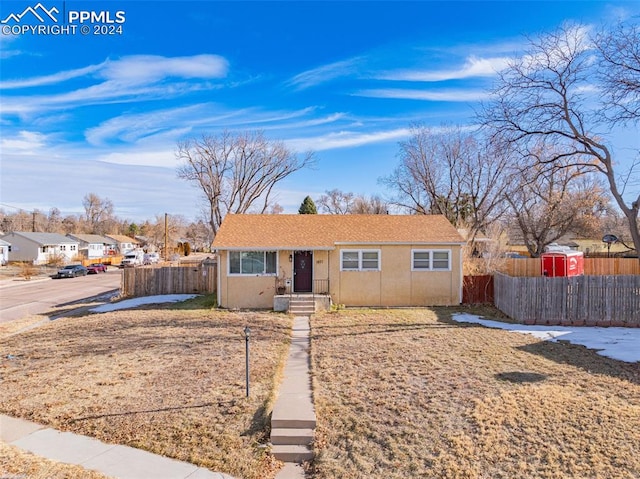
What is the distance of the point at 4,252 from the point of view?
48.4 meters

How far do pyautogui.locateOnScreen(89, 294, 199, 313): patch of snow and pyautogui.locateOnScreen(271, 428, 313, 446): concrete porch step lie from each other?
1444 centimetres

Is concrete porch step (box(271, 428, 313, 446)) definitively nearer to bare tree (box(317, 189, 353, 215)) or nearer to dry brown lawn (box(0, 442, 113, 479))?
dry brown lawn (box(0, 442, 113, 479))

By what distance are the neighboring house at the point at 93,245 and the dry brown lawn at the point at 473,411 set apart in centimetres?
5772

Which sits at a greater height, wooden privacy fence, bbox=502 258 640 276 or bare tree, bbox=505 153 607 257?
bare tree, bbox=505 153 607 257

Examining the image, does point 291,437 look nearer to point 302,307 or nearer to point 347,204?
point 302,307

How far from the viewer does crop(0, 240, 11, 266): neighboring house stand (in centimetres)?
4728

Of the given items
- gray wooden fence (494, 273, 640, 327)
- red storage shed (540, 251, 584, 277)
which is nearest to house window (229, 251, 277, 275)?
gray wooden fence (494, 273, 640, 327)

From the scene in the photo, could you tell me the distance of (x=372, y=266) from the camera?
17.8 m

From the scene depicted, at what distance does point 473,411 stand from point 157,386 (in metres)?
5.99

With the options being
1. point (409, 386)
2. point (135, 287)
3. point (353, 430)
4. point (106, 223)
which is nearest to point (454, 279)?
point (409, 386)

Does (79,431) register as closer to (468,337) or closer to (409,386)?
(409,386)

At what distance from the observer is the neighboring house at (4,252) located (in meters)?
47.3

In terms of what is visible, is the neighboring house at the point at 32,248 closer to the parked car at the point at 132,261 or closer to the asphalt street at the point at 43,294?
the parked car at the point at 132,261

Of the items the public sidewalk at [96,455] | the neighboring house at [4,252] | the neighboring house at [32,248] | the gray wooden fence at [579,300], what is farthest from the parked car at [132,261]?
the public sidewalk at [96,455]
